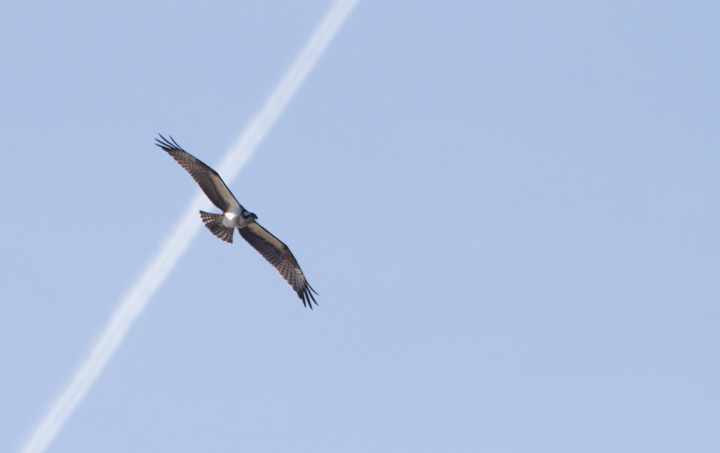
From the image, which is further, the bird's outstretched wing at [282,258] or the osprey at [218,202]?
the bird's outstretched wing at [282,258]

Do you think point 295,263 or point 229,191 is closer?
point 229,191

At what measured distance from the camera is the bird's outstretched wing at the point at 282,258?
29.5 m

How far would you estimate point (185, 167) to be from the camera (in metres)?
27.4

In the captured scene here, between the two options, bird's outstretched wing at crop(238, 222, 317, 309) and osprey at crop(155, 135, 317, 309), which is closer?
osprey at crop(155, 135, 317, 309)

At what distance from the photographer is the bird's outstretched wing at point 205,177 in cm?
2722

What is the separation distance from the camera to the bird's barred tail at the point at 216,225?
27.8m

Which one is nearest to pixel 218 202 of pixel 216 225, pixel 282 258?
pixel 216 225

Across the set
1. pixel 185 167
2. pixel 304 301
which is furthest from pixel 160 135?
pixel 304 301

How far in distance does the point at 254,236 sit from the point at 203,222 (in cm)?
195

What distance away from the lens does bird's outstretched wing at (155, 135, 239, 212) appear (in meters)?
27.2

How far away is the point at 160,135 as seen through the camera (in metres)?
27.6

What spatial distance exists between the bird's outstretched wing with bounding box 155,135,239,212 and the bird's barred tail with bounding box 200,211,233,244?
28 cm

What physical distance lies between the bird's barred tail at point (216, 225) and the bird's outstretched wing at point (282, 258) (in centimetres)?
145

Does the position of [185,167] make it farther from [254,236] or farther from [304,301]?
[304,301]
